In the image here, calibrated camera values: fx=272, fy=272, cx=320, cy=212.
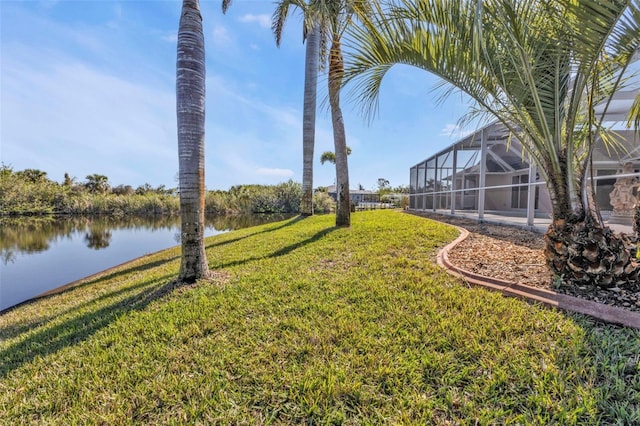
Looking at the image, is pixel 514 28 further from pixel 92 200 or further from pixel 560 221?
pixel 92 200

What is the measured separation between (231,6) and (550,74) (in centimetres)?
1128

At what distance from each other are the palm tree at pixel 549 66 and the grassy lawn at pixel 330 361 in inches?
33.6

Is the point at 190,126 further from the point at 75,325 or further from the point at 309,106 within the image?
the point at 309,106

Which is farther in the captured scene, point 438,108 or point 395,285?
point 438,108

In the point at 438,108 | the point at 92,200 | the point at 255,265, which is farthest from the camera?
the point at 92,200

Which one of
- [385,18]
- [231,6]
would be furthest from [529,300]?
[231,6]

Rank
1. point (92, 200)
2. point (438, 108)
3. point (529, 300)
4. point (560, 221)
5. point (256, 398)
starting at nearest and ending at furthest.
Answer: point (256, 398) → point (529, 300) → point (560, 221) → point (438, 108) → point (92, 200)

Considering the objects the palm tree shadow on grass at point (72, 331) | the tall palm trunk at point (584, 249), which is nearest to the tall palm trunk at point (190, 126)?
the palm tree shadow on grass at point (72, 331)

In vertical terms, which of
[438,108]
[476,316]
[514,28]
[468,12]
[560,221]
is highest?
[468,12]

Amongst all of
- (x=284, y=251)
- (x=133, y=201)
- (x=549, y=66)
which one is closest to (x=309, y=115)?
(x=284, y=251)

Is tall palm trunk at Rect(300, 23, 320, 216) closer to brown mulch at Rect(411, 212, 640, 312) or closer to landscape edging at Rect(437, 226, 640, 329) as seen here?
brown mulch at Rect(411, 212, 640, 312)

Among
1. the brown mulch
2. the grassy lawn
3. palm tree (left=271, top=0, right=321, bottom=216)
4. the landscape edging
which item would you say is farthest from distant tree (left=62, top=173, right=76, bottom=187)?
the landscape edging

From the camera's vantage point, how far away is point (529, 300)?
8.46 ft

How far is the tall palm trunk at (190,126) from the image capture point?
3.80 meters
